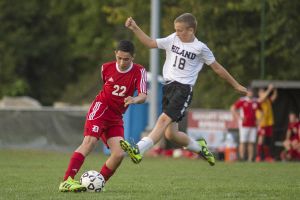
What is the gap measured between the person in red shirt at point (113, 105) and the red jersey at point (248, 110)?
40.5ft

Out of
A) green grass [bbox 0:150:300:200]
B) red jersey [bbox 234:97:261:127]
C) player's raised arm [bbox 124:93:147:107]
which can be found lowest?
red jersey [bbox 234:97:261:127]

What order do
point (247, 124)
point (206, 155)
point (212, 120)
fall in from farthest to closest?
1. point (212, 120)
2. point (247, 124)
3. point (206, 155)

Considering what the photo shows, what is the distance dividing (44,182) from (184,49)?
9.07 ft

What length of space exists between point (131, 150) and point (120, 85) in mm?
834

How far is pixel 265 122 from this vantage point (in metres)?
24.2

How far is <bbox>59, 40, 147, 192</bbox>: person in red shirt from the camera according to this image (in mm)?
11453

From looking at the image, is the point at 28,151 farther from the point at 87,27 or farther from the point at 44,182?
the point at 87,27

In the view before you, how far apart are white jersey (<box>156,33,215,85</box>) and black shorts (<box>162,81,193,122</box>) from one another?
9cm

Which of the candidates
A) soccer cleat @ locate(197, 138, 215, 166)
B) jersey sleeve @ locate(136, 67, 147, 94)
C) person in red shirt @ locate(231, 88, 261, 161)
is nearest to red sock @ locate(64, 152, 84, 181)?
jersey sleeve @ locate(136, 67, 147, 94)

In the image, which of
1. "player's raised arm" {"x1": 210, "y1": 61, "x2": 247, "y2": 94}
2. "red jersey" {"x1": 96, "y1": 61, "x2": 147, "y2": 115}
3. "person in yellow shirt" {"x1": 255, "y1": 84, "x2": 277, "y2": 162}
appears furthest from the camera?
"person in yellow shirt" {"x1": 255, "y1": 84, "x2": 277, "y2": 162}

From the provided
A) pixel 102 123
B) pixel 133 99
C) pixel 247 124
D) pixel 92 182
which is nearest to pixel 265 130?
pixel 247 124

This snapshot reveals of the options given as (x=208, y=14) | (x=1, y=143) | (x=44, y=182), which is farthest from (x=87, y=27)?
(x=44, y=182)

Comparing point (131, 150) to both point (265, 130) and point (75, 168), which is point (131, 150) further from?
point (265, 130)

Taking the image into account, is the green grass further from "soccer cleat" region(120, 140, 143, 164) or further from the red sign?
the red sign
